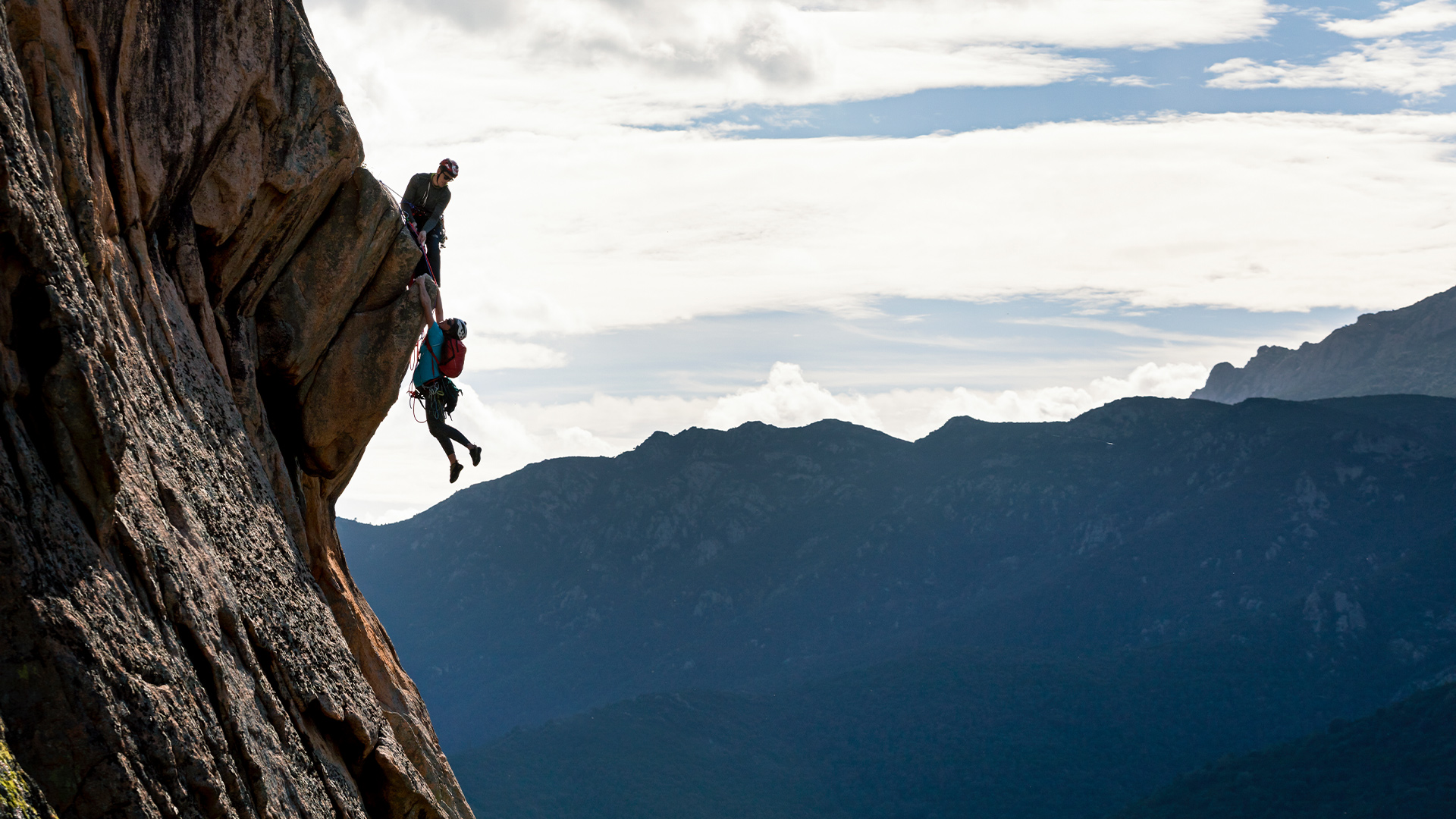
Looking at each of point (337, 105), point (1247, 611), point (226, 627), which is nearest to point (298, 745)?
point (226, 627)

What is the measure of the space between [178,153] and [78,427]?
13.8 ft

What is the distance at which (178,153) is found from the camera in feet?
36.7

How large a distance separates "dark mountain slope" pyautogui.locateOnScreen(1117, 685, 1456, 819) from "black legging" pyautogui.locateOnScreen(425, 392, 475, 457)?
101 m

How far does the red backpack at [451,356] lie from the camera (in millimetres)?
16625

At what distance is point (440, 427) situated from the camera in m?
17.4

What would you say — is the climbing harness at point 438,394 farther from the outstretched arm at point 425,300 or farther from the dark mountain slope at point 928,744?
the dark mountain slope at point 928,744

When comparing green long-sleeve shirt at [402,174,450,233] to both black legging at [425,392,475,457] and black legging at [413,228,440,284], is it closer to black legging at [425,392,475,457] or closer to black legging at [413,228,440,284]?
black legging at [413,228,440,284]

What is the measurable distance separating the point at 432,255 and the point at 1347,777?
116m

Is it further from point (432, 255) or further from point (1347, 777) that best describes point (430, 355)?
point (1347, 777)

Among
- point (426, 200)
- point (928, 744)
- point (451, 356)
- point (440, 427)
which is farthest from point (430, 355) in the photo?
point (928, 744)

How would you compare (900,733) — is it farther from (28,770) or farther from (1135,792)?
(28,770)

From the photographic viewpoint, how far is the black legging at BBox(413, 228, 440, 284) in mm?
15922

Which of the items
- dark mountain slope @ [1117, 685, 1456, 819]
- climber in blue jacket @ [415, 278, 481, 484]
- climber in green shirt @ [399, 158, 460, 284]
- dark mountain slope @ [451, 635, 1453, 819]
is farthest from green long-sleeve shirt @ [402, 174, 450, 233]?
dark mountain slope @ [451, 635, 1453, 819]

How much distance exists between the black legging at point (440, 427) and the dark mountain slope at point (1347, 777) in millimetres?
100704
